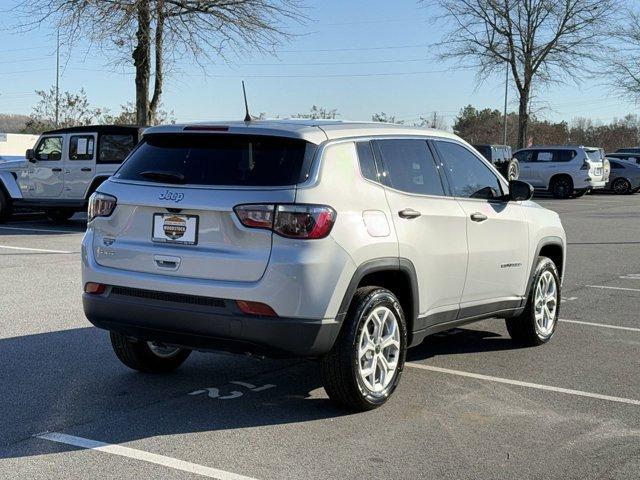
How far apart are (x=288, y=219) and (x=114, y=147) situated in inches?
510

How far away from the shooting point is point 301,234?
4.77 meters

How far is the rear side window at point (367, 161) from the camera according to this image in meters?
5.36

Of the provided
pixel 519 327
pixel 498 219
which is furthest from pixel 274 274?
pixel 519 327

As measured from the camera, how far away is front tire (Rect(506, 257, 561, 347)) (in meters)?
7.18

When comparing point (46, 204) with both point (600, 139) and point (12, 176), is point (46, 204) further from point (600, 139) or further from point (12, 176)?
point (600, 139)

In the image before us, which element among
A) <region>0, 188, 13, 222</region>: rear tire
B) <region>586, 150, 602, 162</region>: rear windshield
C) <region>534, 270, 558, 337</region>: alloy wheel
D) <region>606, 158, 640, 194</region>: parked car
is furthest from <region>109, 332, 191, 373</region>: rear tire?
<region>606, 158, 640, 194</region>: parked car

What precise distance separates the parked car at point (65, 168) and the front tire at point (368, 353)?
39.8 ft

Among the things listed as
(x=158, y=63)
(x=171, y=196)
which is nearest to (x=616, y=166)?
(x=158, y=63)

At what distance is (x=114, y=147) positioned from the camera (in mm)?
17016

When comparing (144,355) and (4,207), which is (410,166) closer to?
(144,355)

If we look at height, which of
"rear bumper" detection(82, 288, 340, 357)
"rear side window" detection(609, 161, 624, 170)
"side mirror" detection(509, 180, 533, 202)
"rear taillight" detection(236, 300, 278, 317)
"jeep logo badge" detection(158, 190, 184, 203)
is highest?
"rear side window" detection(609, 161, 624, 170)

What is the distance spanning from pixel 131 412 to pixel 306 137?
1.96 m

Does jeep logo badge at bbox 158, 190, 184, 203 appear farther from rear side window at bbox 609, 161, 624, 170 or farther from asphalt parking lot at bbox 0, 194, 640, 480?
rear side window at bbox 609, 161, 624, 170

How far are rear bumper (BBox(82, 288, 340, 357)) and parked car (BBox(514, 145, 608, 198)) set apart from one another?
1171 inches
